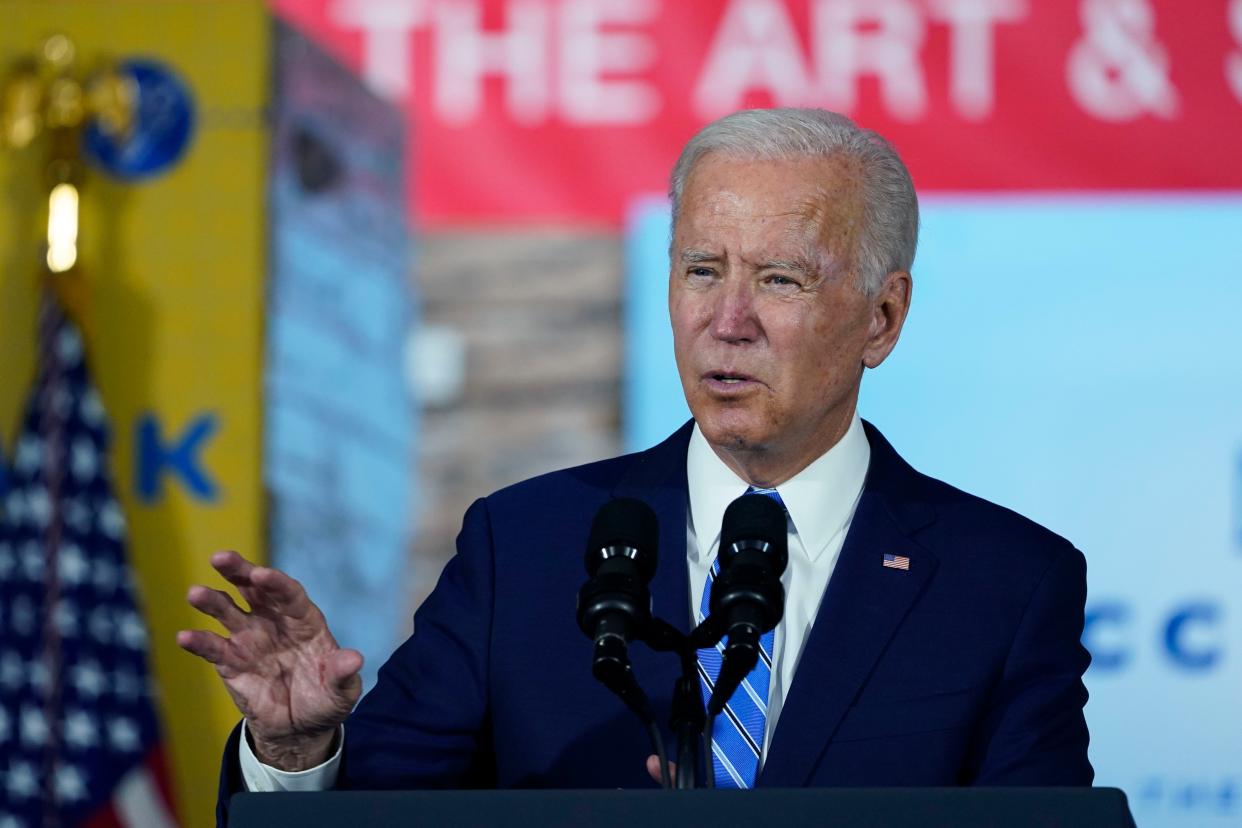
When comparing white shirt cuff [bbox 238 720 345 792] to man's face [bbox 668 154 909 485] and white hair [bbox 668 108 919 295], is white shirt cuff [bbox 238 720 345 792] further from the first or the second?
white hair [bbox 668 108 919 295]

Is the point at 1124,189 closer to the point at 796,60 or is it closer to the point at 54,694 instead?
the point at 796,60

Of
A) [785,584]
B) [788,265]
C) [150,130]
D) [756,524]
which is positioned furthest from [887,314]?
[150,130]

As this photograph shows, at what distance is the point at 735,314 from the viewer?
1799 millimetres

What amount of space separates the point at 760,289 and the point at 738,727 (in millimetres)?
450

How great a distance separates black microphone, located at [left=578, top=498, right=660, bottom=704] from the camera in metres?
1.35

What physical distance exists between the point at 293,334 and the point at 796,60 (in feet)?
4.15

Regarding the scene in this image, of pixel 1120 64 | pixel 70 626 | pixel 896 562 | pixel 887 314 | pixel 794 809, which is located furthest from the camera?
pixel 1120 64

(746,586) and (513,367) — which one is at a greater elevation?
(513,367)

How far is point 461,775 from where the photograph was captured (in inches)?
71.2

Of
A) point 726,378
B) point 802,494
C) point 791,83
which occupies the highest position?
point 791,83

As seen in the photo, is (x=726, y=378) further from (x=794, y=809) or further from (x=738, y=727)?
(x=794, y=809)

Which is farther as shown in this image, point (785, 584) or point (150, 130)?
point (150, 130)

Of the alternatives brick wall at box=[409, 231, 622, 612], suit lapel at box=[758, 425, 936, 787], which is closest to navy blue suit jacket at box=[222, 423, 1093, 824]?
suit lapel at box=[758, 425, 936, 787]

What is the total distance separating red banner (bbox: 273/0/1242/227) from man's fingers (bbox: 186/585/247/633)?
2539mm
